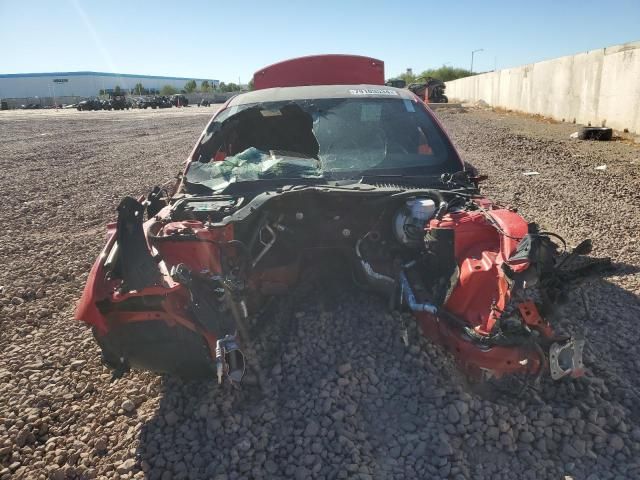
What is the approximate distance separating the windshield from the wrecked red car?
13mm

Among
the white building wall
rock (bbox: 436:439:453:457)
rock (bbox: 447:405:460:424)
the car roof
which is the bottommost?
rock (bbox: 436:439:453:457)

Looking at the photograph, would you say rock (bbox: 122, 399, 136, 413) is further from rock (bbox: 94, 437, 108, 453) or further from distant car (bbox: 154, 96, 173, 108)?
distant car (bbox: 154, 96, 173, 108)

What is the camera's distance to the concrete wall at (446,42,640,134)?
548 inches

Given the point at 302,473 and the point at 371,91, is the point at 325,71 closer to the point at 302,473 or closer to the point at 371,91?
the point at 371,91

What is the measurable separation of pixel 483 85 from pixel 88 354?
3520 cm

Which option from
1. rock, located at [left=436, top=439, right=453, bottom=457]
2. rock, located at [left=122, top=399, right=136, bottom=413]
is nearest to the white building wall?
rock, located at [left=122, top=399, right=136, bottom=413]

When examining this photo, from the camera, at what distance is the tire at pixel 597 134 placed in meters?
13.6

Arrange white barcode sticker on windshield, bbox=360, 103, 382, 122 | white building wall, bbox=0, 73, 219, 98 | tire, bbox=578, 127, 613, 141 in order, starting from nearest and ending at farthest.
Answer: white barcode sticker on windshield, bbox=360, 103, 382, 122 → tire, bbox=578, 127, 613, 141 → white building wall, bbox=0, 73, 219, 98

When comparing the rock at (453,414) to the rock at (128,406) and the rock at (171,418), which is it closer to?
the rock at (171,418)

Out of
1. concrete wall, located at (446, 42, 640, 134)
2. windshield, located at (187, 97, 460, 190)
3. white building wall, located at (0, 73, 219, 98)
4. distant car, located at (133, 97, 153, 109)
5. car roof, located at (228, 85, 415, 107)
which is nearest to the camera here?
windshield, located at (187, 97, 460, 190)

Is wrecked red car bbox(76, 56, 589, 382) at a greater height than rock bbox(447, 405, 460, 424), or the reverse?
wrecked red car bbox(76, 56, 589, 382)

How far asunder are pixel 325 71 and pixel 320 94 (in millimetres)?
1893

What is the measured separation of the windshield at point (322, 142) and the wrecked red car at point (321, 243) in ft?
0.04

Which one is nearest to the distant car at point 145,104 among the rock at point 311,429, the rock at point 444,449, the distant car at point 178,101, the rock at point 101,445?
the distant car at point 178,101
